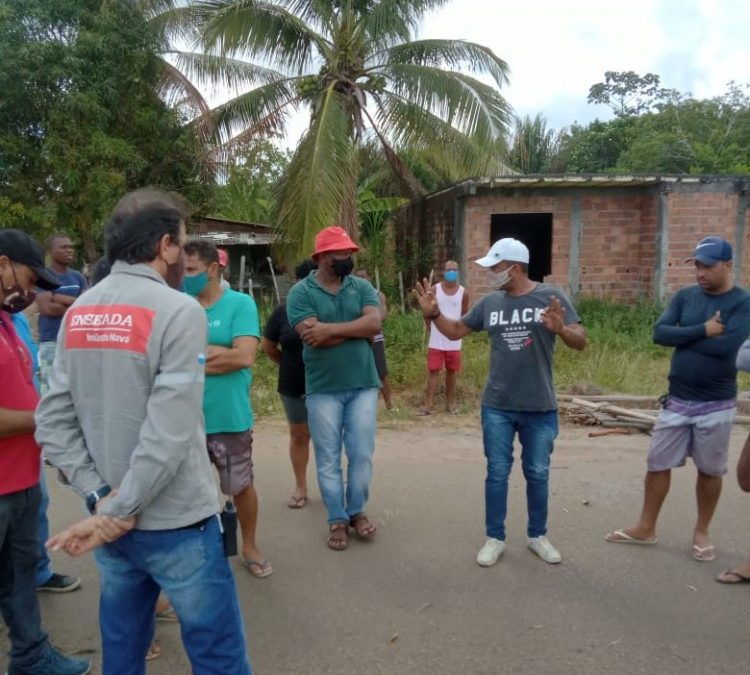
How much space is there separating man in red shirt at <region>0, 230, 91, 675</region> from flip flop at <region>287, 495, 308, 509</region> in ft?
6.45

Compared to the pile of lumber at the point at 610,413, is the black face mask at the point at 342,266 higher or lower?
higher

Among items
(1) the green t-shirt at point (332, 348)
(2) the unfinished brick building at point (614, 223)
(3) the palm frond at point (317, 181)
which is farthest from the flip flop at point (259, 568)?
(2) the unfinished brick building at point (614, 223)

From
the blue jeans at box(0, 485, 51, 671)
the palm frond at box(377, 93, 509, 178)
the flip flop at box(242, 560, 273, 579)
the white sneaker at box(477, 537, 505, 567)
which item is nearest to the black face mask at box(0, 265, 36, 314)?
the blue jeans at box(0, 485, 51, 671)

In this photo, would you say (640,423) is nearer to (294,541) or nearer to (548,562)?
(548,562)

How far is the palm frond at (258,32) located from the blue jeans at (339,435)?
9.19 m

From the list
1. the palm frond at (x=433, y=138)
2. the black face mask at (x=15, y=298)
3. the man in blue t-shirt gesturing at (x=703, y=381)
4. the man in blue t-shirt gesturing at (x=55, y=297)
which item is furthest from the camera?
the palm frond at (x=433, y=138)

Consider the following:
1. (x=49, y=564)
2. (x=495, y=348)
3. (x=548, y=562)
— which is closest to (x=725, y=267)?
(x=495, y=348)

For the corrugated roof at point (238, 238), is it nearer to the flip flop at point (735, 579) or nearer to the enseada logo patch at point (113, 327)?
the flip flop at point (735, 579)

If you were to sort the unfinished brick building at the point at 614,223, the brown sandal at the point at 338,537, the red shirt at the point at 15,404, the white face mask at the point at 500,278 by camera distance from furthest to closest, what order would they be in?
the unfinished brick building at the point at 614,223
the brown sandal at the point at 338,537
the white face mask at the point at 500,278
the red shirt at the point at 15,404

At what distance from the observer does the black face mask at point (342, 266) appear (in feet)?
12.3

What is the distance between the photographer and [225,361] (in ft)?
10.2

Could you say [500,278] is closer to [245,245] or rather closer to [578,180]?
[578,180]

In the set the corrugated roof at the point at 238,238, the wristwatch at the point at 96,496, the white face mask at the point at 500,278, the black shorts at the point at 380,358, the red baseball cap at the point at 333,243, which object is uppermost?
the corrugated roof at the point at 238,238

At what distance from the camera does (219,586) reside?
1911 mm
